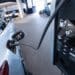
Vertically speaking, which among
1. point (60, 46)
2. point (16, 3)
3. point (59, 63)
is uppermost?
point (60, 46)

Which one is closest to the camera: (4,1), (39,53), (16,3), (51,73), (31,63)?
(51,73)

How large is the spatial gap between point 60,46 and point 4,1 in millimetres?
2864

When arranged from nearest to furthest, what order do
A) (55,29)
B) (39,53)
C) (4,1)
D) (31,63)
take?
(55,29) → (31,63) → (39,53) → (4,1)

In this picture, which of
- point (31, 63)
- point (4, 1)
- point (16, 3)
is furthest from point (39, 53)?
point (16, 3)

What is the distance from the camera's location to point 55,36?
0.76 meters

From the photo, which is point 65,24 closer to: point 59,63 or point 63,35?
point 63,35

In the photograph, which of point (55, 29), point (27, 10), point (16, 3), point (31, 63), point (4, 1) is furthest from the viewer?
point (27, 10)

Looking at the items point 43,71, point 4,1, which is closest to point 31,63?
point 43,71

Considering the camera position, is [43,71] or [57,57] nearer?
[57,57]

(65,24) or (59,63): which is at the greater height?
(65,24)

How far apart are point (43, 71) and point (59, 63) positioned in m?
0.77

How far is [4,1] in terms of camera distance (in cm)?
334

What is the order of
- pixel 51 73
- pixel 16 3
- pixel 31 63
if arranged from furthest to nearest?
pixel 16 3 → pixel 31 63 → pixel 51 73

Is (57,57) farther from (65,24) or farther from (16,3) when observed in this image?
(16,3)
